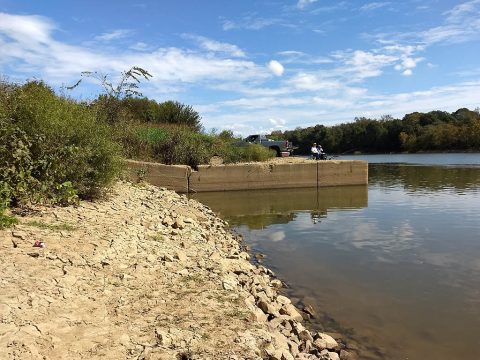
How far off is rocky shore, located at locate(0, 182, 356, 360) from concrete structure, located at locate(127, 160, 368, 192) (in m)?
13.0

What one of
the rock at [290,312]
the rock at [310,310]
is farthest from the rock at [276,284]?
the rock at [290,312]

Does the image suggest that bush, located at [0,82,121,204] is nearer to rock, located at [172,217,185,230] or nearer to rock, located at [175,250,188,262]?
rock, located at [172,217,185,230]

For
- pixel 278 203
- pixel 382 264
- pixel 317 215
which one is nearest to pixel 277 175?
pixel 278 203

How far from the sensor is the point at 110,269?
19.2 feet

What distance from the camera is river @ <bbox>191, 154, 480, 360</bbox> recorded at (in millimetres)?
5961

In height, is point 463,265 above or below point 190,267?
below

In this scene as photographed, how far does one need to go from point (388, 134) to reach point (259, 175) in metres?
84.3

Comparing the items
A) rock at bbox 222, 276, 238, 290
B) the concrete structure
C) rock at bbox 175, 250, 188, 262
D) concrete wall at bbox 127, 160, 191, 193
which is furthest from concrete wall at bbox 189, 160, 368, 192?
rock at bbox 222, 276, 238, 290

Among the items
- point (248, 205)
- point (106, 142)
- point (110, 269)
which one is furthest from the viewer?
point (248, 205)

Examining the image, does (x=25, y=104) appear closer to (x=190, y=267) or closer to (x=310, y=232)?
(x=190, y=267)

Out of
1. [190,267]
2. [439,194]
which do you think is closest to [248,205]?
[439,194]

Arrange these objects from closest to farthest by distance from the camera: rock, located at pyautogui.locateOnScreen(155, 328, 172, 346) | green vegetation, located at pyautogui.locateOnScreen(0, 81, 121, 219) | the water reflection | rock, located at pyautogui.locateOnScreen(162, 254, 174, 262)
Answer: rock, located at pyautogui.locateOnScreen(155, 328, 172, 346) → rock, located at pyautogui.locateOnScreen(162, 254, 174, 262) → green vegetation, located at pyautogui.locateOnScreen(0, 81, 121, 219) → the water reflection

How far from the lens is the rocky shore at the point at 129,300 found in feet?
13.7

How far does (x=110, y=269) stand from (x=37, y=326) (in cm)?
173
